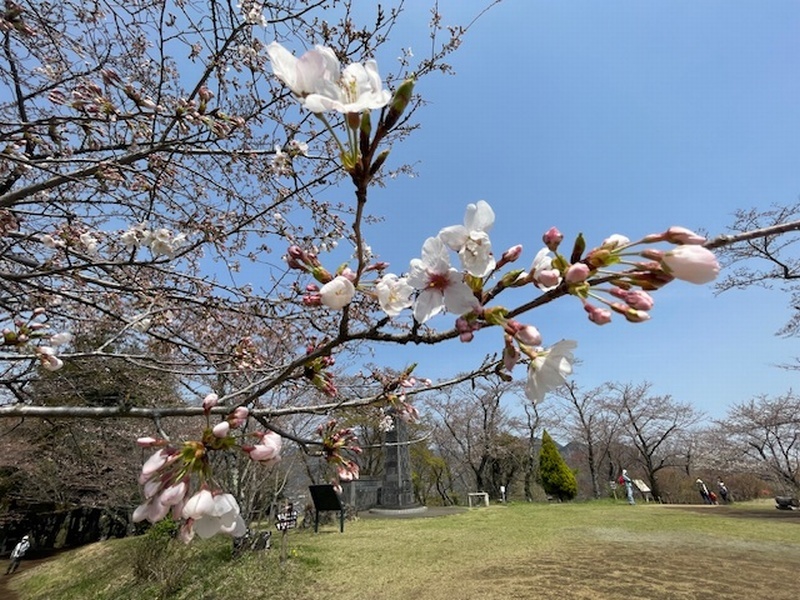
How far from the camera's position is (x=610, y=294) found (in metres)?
0.69

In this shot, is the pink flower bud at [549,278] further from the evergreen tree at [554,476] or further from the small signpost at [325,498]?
the evergreen tree at [554,476]

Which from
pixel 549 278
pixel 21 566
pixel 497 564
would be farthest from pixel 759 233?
pixel 21 566

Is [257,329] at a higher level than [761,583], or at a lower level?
higher

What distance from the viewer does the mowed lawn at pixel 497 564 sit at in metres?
4.86

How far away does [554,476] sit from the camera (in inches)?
696

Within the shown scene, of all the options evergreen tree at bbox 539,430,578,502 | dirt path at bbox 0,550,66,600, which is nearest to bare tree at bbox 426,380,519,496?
evergreen tree at bbox 539,430,578,502

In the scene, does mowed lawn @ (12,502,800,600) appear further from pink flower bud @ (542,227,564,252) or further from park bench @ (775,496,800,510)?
pink flower bud @ (542,227,564,252)

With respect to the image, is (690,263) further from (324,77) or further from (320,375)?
(320,375)

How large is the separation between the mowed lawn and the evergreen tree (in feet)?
25.2

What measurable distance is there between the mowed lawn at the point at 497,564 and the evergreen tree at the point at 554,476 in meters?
7.69

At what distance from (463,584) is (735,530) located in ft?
21.2

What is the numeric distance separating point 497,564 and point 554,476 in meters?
13.4

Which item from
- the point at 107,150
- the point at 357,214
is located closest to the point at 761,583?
the point at 357,214

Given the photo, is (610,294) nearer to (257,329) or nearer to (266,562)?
(257,329)
